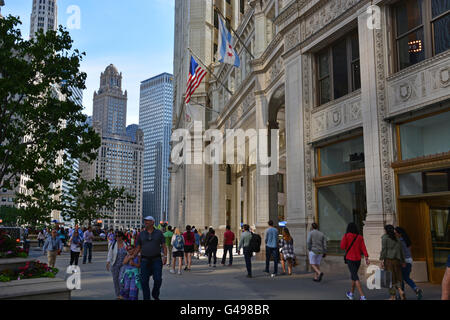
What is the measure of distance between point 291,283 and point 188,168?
30.1m

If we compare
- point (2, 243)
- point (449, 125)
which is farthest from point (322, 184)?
point (2, 243)

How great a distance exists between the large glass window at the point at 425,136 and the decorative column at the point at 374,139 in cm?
54

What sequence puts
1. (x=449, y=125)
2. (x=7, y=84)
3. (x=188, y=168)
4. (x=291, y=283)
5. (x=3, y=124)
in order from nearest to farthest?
(x=449, y=125)
(x=291, y=283)
(x=7, y=84)
(x=3, y=124)
(x=188, y=168)

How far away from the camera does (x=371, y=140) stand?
12.5m

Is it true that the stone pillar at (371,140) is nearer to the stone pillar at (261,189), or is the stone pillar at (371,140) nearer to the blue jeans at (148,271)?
the blue jeans at (148,271)

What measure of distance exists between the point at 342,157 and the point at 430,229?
13.4 feet

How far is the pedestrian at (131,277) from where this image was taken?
8422mm

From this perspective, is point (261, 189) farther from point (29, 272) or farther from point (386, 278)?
point (29, 272)

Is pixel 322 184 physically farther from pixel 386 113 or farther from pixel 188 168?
pixel 188 168

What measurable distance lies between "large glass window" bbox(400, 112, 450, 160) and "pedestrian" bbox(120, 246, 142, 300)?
805 cm

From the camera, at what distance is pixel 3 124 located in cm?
1812

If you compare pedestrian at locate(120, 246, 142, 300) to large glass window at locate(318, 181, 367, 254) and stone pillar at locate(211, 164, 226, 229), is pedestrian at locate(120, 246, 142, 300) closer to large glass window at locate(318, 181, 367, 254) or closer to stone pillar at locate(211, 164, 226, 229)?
large glass window at locate(318, 181, 367, 254)

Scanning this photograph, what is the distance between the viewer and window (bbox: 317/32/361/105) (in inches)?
564

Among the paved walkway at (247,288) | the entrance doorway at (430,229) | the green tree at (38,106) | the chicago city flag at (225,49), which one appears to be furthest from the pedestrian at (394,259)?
the chicago city flag at (225,49)
